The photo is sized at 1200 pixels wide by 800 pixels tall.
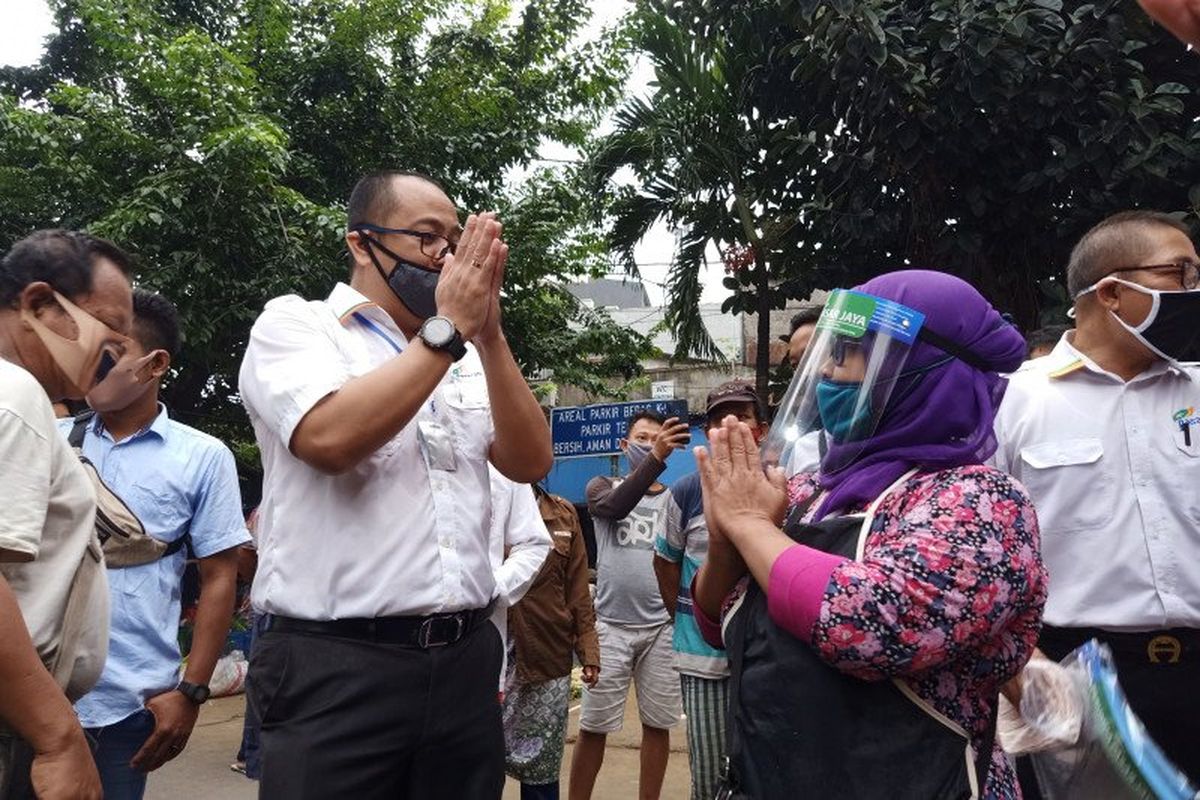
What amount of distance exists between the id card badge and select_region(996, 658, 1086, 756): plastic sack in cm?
125

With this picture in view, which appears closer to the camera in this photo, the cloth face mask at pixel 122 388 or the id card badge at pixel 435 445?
the id card badge at pixel 435 445

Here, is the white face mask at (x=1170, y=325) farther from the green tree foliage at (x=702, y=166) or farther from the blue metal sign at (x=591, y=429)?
the blue metal sign at (x=591, y=429)

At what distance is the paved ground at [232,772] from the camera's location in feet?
19.8

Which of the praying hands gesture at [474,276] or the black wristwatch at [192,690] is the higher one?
the praying hands gesture at [474,276]

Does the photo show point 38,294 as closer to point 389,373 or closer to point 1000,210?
point 389,373

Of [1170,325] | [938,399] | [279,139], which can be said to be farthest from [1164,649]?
[279,139]

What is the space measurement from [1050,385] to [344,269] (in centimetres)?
888

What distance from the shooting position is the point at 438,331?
2.15m

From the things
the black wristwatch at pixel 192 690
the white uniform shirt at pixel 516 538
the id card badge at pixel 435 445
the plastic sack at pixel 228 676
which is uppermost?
the id card badge at pixel 435 445

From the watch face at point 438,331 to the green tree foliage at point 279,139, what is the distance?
27.3ft

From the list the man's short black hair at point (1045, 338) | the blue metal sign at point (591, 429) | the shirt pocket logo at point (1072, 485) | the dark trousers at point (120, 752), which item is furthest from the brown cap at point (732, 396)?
the blue metal sign at point (591, 429)

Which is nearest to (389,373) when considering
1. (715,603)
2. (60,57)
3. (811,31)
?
(715,603)

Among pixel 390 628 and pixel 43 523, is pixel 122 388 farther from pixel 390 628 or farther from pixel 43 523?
pixel 390 628

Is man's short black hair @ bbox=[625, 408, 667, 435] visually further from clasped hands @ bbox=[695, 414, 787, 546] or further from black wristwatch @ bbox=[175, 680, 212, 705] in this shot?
clasped hands @ bbox=[695, 414, 787, 546]
